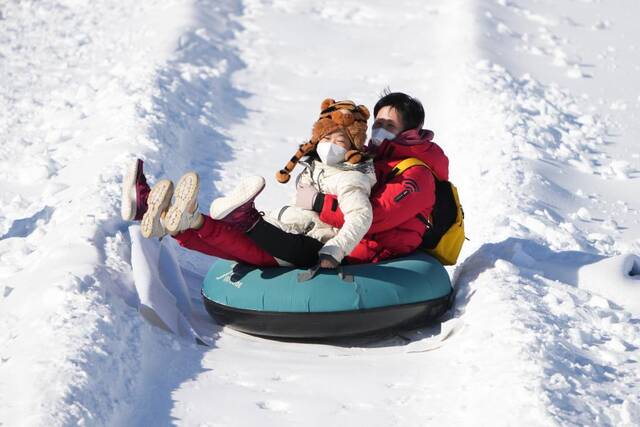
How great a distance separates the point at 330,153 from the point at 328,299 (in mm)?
764

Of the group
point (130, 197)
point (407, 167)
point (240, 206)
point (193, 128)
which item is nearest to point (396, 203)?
point (407, 167)

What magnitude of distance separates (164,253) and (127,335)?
3.40ft

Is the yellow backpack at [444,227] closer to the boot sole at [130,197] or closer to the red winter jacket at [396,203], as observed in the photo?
the red winter jacket at [396,203]

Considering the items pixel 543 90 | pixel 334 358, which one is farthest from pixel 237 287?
pixel 543 90

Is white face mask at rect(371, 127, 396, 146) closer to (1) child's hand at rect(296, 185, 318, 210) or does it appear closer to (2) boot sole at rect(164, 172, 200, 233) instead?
(1) child's hand at rect(296, 185, 318, 210)

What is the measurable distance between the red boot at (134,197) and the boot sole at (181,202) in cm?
29

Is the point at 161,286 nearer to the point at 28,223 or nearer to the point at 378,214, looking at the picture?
the point at 378,214

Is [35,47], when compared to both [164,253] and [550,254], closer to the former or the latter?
[164,253]

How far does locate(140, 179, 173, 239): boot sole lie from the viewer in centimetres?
466

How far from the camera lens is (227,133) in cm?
927

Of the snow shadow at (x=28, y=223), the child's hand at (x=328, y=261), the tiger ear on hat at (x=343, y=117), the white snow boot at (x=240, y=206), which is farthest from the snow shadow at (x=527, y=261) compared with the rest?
the snow shadow at (x=28, y=223)

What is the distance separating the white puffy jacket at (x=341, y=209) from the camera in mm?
4805

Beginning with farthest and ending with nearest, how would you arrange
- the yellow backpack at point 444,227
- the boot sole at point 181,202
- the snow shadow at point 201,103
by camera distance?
the snow shadow at point 201,103 → the yellow backpack at point 444,227 → the boot sole at point 181,202

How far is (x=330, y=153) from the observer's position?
16.5ft
